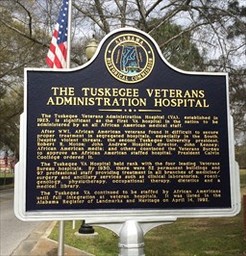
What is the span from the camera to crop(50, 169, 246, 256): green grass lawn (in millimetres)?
9219

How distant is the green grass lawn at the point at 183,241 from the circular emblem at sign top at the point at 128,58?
499 centimetres

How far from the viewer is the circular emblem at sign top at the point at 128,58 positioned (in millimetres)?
4996

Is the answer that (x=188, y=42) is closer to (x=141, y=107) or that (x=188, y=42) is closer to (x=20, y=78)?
(x=141, y=107)

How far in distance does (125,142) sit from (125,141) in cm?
1

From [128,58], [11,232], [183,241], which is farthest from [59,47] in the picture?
[11,232]

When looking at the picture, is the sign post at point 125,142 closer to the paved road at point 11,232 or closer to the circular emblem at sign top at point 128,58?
the circular emblem at sign top at point 128,58

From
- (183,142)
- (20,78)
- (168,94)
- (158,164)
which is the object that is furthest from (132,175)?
(20,78)

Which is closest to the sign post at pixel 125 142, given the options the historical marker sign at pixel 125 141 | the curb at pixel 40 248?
the historical marker sign at pixel 125 141

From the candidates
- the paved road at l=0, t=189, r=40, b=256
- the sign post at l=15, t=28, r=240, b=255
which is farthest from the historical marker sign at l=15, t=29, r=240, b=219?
the paved road at l=0, t=189, r=40, b=256

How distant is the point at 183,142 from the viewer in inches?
194

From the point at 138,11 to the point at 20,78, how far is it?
16563mm

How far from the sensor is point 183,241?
10.5 metres

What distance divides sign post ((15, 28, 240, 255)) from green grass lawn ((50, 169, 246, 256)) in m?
4.46

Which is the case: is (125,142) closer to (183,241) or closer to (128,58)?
(128,58)
